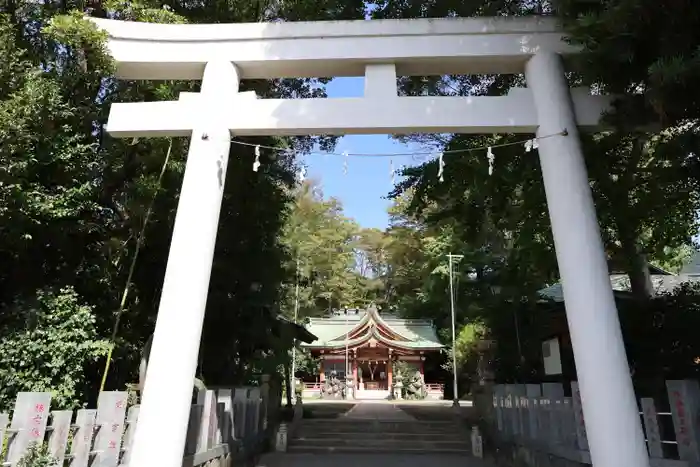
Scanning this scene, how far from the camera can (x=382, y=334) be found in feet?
87.6

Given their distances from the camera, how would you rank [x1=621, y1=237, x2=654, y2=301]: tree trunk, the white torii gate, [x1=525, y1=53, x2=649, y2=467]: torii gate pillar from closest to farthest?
[x1=525, y1=53, x2=649, y2=467]: torii gate pillar < the white torii gate < [x1=621, y1=237, x2=654, y2=301]: tree trunk

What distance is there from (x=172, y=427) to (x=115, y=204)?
4954 millimetres

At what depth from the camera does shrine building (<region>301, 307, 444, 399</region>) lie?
86.3ft

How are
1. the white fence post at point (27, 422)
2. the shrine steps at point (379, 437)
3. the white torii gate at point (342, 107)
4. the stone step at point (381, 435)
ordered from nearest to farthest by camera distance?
the white fence post at point (27, 422), the white torii gate at point (342, 107), the shrine steps at point (379, 437), the stone step at point (381, 435)

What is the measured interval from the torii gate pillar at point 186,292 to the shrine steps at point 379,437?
6507 mm

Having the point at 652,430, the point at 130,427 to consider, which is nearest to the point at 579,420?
the point at 652,430

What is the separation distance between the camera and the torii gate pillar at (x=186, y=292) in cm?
443

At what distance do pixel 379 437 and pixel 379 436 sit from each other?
0.05 metres

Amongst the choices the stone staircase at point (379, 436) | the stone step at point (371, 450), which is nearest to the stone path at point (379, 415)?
the stone staircase at point (379, 436)

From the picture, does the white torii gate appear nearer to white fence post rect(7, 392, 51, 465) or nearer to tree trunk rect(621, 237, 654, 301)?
white fence post rect(7, 392, 51, 465)

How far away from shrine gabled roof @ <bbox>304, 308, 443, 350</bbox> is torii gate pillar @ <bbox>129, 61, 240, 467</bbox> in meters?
21.4

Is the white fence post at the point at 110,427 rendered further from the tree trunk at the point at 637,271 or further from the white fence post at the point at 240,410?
the tree trunk at the point at 637,271

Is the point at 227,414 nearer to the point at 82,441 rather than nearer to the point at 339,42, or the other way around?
the point at 82,441

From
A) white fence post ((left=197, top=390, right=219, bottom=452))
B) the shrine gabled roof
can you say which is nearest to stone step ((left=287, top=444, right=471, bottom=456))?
white fence post ((left=197, top=390, right=219, bottom=452))
